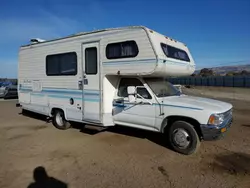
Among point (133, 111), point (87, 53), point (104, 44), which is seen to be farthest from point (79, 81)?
point (133, 111)

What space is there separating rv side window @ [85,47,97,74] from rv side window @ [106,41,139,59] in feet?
1.75


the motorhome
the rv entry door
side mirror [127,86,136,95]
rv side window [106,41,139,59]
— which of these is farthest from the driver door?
rv side window [106,41,139,59]

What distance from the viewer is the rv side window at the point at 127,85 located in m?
5.94

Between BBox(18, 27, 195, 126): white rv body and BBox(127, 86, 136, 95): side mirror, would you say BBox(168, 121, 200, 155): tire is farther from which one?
BBox(18, 27, 195, 126): white rv body

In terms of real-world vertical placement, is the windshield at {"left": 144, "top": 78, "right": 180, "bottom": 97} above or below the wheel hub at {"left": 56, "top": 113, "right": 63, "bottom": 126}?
above

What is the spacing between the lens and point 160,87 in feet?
20.6

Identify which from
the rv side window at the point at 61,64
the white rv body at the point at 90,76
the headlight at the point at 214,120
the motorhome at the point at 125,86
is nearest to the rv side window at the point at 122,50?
the motorhome at the point at 125,86

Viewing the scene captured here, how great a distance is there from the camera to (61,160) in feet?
16.6

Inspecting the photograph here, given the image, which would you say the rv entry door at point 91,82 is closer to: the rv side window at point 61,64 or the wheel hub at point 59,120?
the rv side window at point 61,64

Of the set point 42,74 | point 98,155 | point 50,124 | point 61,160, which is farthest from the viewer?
point 50,124

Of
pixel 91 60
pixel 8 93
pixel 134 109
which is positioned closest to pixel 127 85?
pixel 134 109

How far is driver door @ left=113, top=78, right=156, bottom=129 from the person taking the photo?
5.81 m

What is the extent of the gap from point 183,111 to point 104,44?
2885mm

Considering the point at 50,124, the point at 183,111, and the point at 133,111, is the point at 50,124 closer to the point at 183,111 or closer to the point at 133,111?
the point at 133,111
